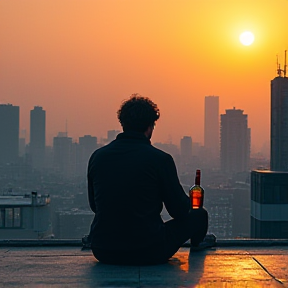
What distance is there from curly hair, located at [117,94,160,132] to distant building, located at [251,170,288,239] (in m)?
48.0

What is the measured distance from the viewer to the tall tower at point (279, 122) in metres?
96.7

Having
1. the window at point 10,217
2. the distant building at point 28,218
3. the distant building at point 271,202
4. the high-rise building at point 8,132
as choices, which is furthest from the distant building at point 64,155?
the distant building at point 28,218

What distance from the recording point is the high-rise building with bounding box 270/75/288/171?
96688mm

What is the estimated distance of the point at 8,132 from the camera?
10844cm

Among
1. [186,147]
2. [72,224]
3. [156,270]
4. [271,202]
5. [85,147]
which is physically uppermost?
[186,147]

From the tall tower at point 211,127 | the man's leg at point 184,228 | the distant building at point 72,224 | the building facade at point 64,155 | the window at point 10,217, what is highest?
the tall tower at point 211,127

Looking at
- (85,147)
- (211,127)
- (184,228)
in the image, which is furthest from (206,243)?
(211,127)

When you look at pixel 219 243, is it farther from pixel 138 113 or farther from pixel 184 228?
pixel 138 113

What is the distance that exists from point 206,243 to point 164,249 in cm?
100

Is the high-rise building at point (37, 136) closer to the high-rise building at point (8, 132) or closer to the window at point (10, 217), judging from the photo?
the high-rise building at point (8, 132)

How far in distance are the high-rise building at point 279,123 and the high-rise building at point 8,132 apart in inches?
1466

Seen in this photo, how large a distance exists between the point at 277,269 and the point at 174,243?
84cm

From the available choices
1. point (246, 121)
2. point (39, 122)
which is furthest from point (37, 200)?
point (246, 121)

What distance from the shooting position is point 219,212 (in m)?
80.0
